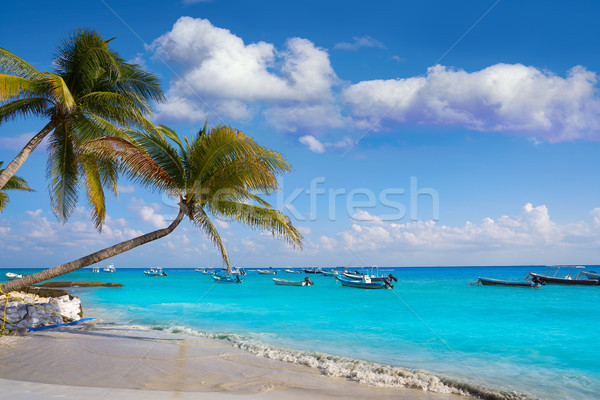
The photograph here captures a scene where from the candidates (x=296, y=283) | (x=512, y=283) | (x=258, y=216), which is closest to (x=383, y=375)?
(x=258, y=216)

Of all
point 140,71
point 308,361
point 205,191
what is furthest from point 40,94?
point 308,361

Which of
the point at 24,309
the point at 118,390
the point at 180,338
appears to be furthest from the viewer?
the point at 180,338

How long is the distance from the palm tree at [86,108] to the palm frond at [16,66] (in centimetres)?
A: 3

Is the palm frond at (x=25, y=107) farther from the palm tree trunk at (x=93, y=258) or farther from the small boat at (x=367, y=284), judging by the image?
the small boat at (x=367, y=284)

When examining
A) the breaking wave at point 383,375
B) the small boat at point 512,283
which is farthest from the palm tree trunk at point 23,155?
the small boat at point 512,283

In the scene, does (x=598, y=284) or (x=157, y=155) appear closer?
(x=157, y=155)

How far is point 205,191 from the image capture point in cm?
998

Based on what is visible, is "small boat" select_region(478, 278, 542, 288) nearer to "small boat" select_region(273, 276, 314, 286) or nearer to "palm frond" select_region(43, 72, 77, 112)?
"small boat" select_region(273, 276, 314, 286)

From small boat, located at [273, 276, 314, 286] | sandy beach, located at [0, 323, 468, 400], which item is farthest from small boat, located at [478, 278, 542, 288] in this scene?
sandy beach, located at [0, 323, 468, 400]

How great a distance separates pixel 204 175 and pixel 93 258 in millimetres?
3271

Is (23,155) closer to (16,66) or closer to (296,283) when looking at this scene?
(16,66)

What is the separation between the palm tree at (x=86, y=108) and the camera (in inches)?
449

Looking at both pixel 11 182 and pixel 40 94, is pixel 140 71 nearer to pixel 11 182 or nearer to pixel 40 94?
pixel 40 94

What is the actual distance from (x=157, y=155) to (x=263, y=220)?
10.4ft
